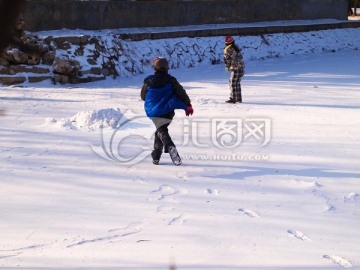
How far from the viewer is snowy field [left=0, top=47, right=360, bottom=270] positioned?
14.4 ft

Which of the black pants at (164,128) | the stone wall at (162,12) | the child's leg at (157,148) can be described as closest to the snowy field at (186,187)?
the child's leg at (157,148)

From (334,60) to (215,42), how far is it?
3.86m

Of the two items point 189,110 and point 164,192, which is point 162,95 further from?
point 164,192

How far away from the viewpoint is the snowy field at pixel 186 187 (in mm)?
4395

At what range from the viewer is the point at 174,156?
676 centimetres

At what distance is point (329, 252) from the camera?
173 inches

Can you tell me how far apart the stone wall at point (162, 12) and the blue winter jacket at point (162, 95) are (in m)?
9.36

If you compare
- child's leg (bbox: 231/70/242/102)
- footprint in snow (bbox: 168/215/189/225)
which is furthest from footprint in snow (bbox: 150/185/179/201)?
child's leg (bbox: 231/70/242/102)

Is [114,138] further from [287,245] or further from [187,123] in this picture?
[287,245]

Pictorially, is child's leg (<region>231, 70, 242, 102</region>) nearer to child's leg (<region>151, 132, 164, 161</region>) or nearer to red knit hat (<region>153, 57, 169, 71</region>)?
child's leg (<region>151, 132, 164, 161</region>)

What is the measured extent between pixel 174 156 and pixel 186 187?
740 mm

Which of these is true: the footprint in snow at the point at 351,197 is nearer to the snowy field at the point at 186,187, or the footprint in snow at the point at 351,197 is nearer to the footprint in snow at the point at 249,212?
the snowy field at the point at 186,187

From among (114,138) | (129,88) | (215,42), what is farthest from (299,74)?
(114,138)

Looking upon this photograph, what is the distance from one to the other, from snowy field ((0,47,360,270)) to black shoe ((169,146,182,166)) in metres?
0.15
